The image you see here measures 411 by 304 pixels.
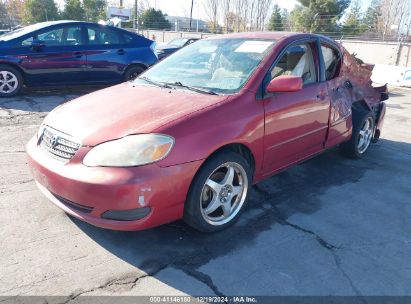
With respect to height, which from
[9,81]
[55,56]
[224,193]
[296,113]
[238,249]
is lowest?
[238,249]

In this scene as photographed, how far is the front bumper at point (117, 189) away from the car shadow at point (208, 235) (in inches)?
10.8

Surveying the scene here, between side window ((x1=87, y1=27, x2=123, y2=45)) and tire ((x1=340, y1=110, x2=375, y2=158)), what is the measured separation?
568cm

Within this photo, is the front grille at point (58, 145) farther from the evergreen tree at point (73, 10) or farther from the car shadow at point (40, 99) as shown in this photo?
the evergreen tree at point (73, 10)

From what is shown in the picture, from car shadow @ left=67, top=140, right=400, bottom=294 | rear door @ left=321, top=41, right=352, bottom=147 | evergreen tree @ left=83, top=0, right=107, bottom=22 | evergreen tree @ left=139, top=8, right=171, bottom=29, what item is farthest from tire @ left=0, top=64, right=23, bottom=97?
evergreen tree @ left=139, top=8, right=171, bottom=29

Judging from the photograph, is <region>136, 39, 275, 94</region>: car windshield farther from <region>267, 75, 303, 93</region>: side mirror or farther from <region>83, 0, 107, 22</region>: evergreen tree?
<region>83, 0, 107, 22</region>: evergreen tree

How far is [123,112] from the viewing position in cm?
312

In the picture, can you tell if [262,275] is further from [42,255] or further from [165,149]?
[42,255]

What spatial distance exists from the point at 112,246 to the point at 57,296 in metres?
0.61

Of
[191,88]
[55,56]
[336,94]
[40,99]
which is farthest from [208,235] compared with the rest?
[55,56]

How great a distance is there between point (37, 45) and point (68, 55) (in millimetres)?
610

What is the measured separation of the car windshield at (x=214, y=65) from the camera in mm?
3533

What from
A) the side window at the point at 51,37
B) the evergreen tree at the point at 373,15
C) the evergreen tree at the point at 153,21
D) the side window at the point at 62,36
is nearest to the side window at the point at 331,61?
the side window at the point at 62,36

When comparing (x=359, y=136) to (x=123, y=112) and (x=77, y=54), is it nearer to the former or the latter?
(x=123, y=112)

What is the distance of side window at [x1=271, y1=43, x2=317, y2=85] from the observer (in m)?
3.81
